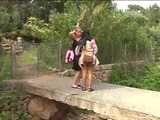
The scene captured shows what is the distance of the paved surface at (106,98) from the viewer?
750 cm

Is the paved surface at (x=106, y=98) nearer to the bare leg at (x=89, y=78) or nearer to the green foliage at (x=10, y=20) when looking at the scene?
the bare leg at (x=89, y=78)

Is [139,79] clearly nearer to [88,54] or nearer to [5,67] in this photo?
[5,67]

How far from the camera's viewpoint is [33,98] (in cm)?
1062

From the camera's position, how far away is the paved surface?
24.6ft

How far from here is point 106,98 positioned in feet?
28.1

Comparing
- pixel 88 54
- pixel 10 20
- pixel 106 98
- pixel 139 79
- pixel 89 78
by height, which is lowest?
pixel 139 79

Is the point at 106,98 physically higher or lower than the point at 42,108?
higher

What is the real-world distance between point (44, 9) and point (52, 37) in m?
7.64

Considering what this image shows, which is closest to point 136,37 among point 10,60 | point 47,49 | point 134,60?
point 134,60

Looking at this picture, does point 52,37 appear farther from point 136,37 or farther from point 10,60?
point 136,37

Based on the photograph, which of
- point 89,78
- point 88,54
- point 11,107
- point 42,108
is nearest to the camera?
point 88,54

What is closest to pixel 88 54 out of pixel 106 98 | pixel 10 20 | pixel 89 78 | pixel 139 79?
pixel 89 78

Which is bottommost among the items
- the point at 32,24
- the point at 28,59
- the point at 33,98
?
the point at 33,98

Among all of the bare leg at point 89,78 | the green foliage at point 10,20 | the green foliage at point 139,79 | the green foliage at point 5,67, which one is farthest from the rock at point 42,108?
the green foliage at point 10,20
